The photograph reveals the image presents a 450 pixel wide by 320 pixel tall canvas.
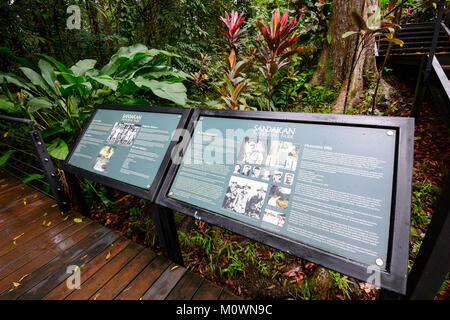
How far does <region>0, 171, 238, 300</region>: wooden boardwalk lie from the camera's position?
133cm

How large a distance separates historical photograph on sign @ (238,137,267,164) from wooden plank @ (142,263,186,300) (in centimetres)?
91

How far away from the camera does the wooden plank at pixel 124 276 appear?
1.33 meters

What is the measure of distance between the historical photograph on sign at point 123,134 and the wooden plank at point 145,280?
898mm

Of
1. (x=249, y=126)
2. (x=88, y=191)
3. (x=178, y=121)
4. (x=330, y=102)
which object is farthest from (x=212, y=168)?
(x=330, y=102)

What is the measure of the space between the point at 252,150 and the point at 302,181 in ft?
1.07

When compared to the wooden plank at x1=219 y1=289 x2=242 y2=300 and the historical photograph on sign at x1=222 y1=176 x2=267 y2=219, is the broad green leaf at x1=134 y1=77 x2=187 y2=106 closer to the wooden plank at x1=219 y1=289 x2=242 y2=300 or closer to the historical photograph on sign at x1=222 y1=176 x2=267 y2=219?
the historical photograph on sign at x1=222 y1=176 x2=267 y2=219

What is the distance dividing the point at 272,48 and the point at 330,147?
4.36 feet

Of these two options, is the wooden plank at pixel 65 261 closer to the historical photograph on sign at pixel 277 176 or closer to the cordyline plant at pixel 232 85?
the historical photograph on sign at pixel 277 176

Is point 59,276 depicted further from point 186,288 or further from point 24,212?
point 24,212

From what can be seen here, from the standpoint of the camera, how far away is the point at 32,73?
221 centimetres

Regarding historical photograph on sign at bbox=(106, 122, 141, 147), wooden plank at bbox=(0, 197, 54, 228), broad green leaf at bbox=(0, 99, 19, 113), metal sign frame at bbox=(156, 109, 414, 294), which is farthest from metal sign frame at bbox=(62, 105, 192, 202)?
broad green leaf at bbox=(0, 99, 19, 113)

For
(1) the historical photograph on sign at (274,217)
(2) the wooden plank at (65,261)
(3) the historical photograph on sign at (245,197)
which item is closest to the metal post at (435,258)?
(1) the historical photograph on sign at (274,217)

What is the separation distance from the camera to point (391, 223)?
836mm
